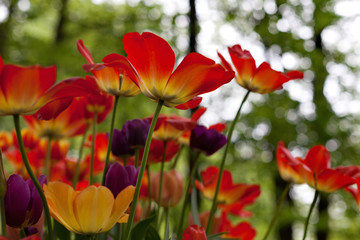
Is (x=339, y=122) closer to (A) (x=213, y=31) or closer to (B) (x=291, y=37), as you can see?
(B) (x=291, y=37)

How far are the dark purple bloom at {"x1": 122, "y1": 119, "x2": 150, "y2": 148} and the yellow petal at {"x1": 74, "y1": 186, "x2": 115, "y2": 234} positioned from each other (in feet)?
0.41

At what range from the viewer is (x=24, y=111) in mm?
275

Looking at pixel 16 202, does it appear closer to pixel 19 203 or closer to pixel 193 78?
pixel 19 203

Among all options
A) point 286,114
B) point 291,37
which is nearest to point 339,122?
point 286,114

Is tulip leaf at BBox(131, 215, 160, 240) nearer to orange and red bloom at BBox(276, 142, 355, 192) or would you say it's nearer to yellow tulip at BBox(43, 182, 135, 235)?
yellow tulip at BBox(43, 182, 135, 235)

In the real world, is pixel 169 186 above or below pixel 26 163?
below

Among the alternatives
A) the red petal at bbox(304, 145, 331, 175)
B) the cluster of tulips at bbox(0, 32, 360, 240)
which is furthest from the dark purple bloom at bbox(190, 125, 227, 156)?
the red petal at bbox(304, 145, 331, 175)

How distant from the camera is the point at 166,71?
0.31 meters

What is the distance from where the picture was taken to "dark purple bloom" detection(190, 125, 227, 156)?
47 centimetres

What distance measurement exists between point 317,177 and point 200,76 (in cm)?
21

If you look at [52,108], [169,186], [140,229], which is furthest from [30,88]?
[169,186]

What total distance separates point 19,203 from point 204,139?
228 mm

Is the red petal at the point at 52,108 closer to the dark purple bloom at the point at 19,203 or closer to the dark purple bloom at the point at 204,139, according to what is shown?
the dark purple bloom at the point at 19,203

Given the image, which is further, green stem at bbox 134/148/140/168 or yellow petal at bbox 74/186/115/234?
green stem at bbox 134/148/140/168
